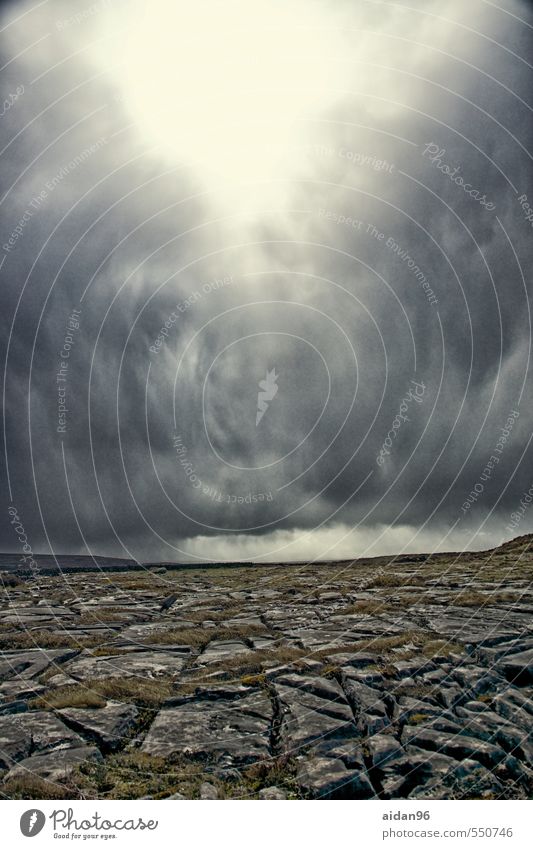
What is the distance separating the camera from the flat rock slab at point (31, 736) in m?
10.9

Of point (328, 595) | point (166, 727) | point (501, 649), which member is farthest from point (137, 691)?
point (328, 595)

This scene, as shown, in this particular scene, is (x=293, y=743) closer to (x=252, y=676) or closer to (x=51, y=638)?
(x=252, y=676)

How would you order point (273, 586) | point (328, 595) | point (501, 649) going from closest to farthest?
point (501, 649) < point (328, 595) < point (273, 586)

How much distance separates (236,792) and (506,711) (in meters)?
7.21

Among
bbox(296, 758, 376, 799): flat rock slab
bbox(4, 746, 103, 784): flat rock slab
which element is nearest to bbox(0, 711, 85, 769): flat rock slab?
bbox(4, 746, 103, 784): flat rock slab

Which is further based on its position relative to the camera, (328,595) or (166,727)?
(328,595)

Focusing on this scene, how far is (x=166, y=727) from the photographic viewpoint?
12062mm

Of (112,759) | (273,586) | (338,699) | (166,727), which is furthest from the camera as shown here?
(273,586)

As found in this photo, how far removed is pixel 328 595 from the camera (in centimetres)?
3144

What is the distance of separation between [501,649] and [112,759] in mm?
12424

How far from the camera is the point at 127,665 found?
16.7 m

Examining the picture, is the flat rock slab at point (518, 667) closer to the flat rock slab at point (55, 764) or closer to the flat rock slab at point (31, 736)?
the flat rock slab at point (55, 764)

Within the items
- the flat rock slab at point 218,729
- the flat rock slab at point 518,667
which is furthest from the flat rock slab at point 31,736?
the flat rock slab at point 518,667

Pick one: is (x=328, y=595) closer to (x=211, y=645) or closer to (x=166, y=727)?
(x=211, y=645)
